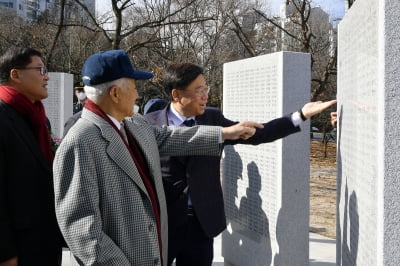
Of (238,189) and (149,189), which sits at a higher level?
(149,189)

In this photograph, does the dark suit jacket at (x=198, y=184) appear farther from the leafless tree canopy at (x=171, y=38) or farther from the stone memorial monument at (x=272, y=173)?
the leafless tree canopy at (x=171, y=38)

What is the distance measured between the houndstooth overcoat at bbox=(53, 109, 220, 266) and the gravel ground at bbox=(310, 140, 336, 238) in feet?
14.4

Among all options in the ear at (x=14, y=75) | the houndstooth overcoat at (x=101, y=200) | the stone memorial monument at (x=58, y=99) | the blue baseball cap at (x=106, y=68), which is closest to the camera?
the houndstooth overcoat at (x=101, y=200)

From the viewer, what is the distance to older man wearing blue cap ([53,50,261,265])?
1829mm

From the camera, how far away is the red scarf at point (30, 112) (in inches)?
92.7

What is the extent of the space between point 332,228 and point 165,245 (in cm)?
458

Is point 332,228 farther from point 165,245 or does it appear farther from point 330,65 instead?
point 165,245

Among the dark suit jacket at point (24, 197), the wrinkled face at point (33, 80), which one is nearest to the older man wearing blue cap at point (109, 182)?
the dark suit jacket at point (24, 197)

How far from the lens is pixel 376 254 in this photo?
5.90 feet

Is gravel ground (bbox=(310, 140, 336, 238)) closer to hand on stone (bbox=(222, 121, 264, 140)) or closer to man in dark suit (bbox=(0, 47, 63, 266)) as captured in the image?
hand on stone (bbox=(222, 121, 264, 140))

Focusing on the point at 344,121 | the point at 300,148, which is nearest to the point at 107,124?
the point at 344,121

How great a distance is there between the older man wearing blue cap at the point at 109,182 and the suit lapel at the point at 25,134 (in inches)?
16.9

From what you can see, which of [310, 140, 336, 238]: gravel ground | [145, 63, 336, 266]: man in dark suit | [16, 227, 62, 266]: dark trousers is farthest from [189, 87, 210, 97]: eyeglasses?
[310, 140, 336, 238]: gravel ground

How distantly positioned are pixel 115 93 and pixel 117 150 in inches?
10.0
